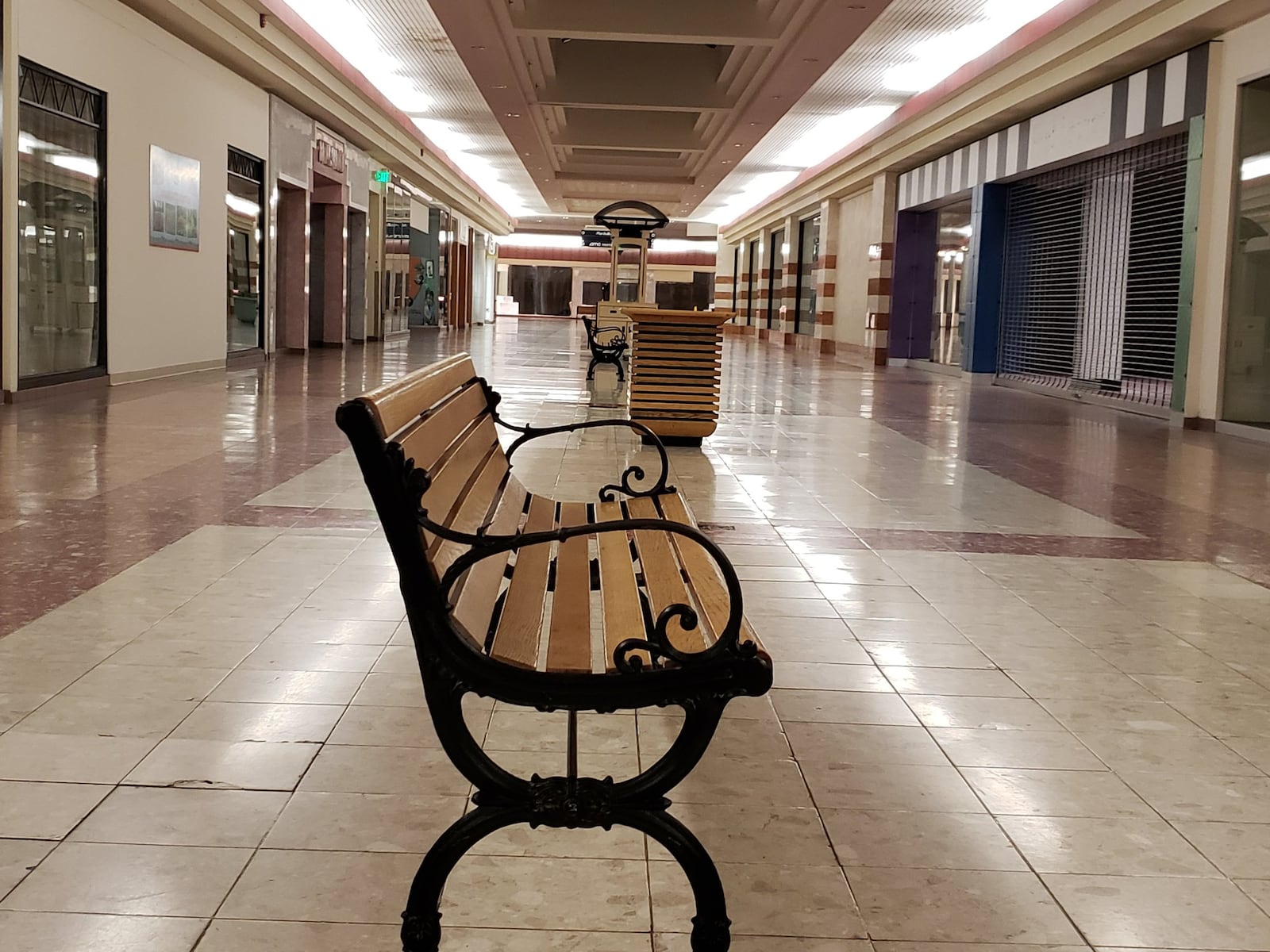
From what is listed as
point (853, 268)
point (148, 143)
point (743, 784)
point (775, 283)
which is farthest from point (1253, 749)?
point (775, 283)

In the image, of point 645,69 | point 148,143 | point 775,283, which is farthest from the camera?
point 775,283

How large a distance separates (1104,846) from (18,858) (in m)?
1.94

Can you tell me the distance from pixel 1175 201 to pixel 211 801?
1310 centimetres

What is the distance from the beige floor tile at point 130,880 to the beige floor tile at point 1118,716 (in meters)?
1.98

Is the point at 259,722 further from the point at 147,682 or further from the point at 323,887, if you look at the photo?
the point at 323,887

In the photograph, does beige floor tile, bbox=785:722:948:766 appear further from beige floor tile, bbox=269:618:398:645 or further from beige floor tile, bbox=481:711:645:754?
beige floor tile, bbox=269:618:398:645

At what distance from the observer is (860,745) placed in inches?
114

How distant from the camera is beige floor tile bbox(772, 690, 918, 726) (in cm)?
308

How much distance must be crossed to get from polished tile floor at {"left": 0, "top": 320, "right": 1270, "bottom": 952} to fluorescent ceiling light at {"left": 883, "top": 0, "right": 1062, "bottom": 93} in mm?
8212

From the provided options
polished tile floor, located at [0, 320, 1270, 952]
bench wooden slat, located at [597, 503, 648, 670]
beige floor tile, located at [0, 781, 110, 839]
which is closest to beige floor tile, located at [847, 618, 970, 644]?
polished tile floor, located at [0, 320, 1270, 952]

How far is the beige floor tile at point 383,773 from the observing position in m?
2.52

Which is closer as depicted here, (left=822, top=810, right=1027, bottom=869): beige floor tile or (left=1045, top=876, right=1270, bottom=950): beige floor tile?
(left=1045, top=876, right=1270, bottom=950): beige floor tile

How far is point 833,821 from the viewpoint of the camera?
244 cm

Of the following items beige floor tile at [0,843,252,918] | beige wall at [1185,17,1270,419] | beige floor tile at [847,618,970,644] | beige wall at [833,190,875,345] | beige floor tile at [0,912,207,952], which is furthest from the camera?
beige wall at [833,190,875,345]
